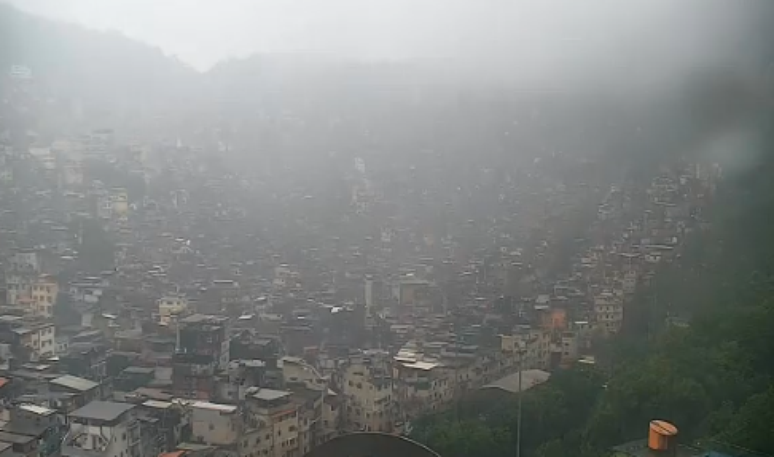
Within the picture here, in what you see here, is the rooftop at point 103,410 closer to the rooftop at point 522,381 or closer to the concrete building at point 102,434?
the concrete building at point 102,434

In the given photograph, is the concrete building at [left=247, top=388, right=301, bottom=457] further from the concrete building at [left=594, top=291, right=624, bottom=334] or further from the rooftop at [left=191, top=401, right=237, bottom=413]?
the concrete building at [left=594, top=291, right=624, bottom=334]

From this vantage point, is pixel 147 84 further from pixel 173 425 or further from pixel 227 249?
pixel 173 425

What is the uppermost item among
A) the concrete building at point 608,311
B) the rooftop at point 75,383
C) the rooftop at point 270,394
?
the concrete building at point 608,311

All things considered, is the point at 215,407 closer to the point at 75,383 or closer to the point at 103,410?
the point at 103,410

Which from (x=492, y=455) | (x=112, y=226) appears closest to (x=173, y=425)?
(x=492, y=455)

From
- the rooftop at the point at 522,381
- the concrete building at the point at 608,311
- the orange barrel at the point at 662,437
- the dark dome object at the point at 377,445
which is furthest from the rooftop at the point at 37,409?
the concrete building at the point at 608,311

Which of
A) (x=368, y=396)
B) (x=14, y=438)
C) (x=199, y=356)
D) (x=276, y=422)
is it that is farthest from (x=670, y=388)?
(x=14, y=438)

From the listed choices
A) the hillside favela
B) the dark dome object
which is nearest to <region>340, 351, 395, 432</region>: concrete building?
the hillside favela
